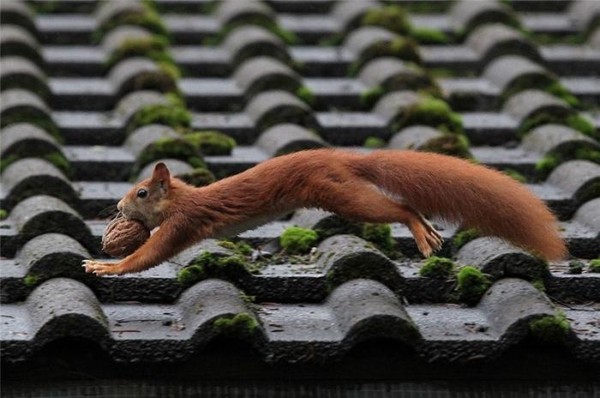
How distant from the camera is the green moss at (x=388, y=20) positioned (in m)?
6.30

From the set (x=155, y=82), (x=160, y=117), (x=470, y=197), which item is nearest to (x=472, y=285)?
(x=470, y=197)

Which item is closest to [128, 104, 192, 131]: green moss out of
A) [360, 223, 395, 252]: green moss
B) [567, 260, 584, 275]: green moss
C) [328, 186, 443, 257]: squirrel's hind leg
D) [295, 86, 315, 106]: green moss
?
[295, 86, 315, 106]: green moss

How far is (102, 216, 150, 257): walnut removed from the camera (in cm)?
397

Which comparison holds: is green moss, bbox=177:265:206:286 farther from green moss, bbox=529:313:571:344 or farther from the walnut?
green moss, bbox=529:313:571:344

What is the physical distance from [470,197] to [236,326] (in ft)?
2.61

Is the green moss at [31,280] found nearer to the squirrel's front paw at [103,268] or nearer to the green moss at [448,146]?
the squirrel's front paw at [103,268]

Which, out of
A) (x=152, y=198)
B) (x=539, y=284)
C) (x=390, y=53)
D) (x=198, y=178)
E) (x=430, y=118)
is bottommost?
(x=539, y=284)

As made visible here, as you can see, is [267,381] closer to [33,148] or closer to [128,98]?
[33,148]

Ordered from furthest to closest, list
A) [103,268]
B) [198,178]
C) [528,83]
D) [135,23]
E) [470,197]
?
[135,23]
[528,83]
[198,178]
[470,197]
[103,268]

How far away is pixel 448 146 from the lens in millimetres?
4883

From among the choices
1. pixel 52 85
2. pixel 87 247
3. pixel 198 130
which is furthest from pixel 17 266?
pixel 52 85

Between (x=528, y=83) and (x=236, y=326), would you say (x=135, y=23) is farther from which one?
(x=236, y=326)

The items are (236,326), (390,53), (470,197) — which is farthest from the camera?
(390,53)

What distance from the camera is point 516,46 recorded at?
6.02 metres
